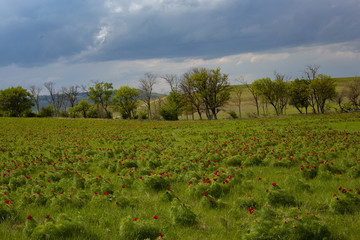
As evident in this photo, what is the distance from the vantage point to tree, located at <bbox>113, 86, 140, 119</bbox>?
90.4 m

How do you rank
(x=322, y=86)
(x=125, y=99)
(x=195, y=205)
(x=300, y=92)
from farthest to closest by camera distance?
(x=125, y=99) < (x=300, y=92) < (x=322, y=86) < (x=195, y=205)

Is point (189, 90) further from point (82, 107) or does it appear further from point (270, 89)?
point (82, 107)

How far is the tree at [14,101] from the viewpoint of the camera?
3123 inches

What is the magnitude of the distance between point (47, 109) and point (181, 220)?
106902 millimetres

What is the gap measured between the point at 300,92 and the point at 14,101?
320 ft

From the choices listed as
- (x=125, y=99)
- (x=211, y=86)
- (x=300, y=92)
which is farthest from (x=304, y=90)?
(x=125, y=99)

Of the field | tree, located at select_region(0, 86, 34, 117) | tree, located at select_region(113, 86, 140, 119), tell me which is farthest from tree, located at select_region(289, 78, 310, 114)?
tree, located at select_region(0, 86, 34, 117)

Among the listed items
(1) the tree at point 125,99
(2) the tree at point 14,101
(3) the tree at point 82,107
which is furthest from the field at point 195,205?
(3) the tree at point 82,107

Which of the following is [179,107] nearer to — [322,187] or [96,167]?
[96,167]

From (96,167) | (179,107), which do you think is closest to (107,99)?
(179,107)

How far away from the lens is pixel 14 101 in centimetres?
8088

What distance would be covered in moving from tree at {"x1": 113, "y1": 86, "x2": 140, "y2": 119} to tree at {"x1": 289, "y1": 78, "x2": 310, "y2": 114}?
5730 centimetres

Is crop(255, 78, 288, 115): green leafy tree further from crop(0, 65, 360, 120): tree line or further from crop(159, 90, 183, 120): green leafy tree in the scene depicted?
crop(159, 90, 183, 120): green leafy tree

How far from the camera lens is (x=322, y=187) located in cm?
771
